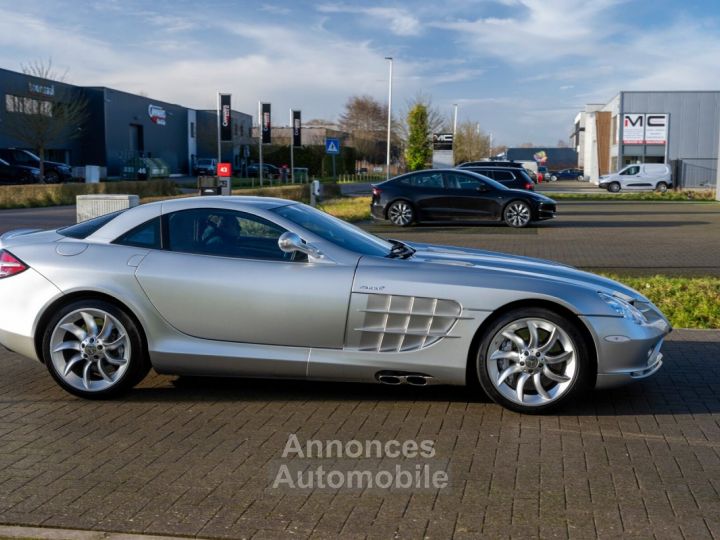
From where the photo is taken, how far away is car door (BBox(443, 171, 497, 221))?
71.9 ft

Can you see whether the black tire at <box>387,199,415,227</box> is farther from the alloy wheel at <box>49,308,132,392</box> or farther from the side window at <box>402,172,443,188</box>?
the alloy wheel at <box>49,308,132,392</box>

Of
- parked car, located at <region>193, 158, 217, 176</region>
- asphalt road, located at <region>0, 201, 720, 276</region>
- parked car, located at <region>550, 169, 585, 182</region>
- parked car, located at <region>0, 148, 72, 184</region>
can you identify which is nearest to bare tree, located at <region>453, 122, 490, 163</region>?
parked car, located at <region>550, 169, 585, 182</region>

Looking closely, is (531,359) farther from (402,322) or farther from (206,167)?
(206,167)

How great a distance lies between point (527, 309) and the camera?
18.3ft

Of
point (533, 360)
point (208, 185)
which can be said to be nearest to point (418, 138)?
point (208, 185)

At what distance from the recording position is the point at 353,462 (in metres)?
4.75

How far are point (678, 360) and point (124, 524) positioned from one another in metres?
4.88

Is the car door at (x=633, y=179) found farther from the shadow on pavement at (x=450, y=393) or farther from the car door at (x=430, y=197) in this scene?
the shadow on pavement at (x=450, y=393)

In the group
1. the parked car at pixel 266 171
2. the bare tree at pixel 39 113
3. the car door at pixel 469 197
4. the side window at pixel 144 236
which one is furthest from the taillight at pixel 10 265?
the parked car at pixel 266 171

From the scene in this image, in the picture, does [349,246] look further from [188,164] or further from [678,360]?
[188,164]

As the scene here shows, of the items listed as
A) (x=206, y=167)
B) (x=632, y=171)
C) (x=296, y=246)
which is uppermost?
(x=206, y=167)

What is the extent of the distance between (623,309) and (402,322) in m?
1.45

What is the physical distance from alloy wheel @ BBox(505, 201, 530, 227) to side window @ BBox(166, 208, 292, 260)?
1653cm

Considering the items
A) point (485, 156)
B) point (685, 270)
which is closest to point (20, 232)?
point (685, 270)
